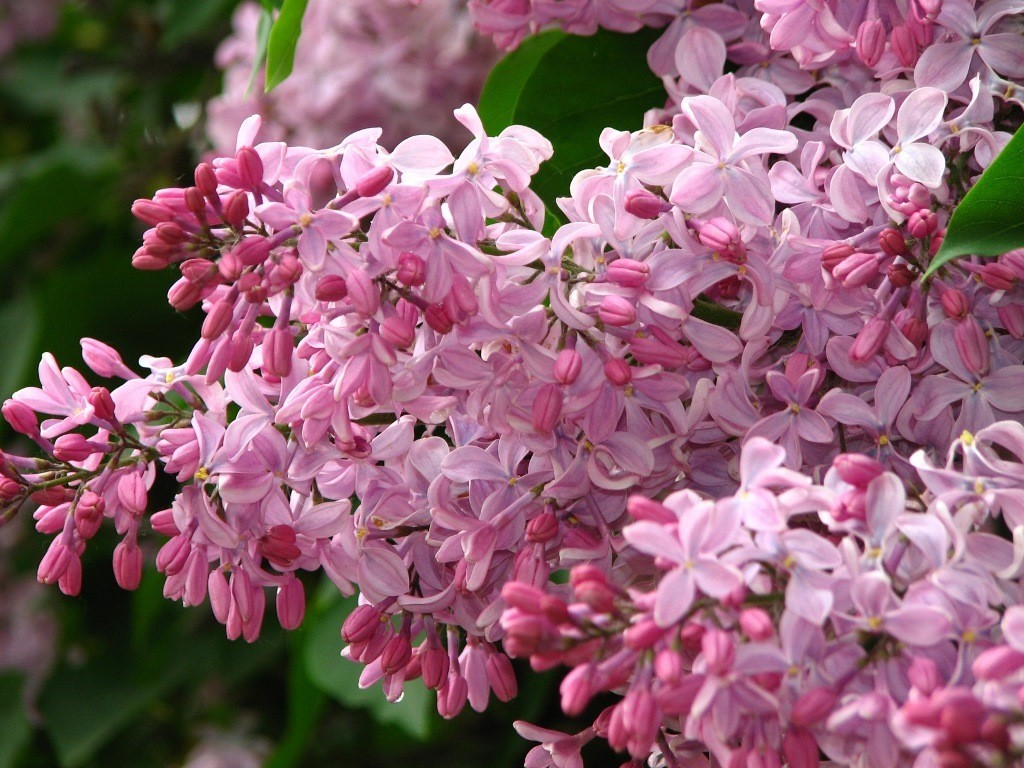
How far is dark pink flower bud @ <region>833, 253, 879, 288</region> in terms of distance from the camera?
57 centimetres

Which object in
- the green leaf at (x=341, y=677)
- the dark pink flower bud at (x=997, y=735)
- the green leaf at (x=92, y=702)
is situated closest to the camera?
the dark pink flower bud at (x=997, y=735)

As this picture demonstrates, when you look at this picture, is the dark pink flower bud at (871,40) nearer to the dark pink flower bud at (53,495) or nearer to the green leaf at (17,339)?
the dark pink flower bud at (53,495)

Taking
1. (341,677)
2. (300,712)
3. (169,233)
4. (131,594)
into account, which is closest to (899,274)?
(169,233)

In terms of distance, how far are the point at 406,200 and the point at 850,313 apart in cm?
21

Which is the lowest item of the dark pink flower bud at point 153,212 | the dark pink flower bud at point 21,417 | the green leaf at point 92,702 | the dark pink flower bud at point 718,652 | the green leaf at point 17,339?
the green leaf at point 92,702

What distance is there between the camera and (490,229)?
610mm

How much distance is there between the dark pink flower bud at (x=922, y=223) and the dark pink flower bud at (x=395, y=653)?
0.32 meters

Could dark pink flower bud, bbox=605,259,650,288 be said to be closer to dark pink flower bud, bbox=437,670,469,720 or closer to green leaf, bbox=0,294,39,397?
dark pink flower bud, bbox=437,670,469,720

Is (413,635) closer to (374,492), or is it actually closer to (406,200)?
(374,492)

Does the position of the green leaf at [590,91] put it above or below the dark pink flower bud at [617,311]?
below

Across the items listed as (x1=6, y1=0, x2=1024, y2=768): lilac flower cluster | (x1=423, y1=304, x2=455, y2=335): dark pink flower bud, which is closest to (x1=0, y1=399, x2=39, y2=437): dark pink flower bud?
(x1=6, y1=0, x2=1024, y2=768): lilac flower cluster

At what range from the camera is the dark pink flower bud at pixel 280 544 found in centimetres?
61

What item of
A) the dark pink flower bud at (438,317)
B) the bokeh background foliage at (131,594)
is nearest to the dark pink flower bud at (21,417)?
the dark pink flower bud at (438,317)

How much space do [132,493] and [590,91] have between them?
0.39 meters
